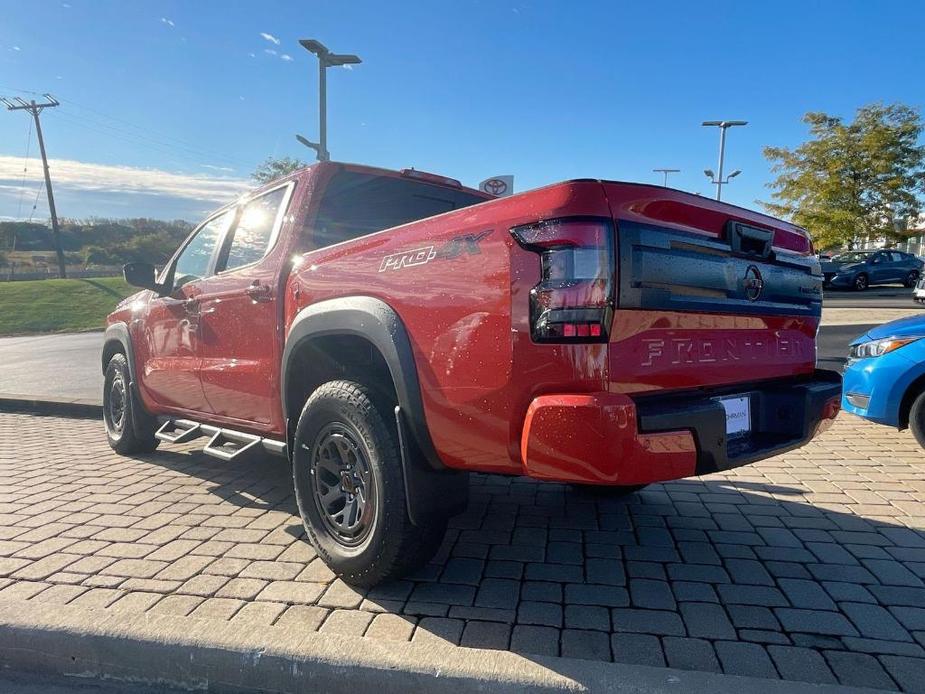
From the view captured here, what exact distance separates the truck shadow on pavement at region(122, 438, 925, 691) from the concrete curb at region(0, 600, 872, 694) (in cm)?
13

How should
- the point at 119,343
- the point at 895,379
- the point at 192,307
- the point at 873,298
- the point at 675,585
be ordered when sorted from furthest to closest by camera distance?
the point at 873,298
the point at 119,343
the point at 895,379
the point at 192,307
the point at 675,585

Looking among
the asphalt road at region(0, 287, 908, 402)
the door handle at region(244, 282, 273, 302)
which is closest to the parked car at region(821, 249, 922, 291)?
the asphalt road at region(0, 287, 908, 402)

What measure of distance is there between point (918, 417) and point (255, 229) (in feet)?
16.2

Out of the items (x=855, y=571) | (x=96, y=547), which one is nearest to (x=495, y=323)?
(x=855, y=571)

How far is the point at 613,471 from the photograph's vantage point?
81.4 inches

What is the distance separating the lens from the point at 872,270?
24.2m

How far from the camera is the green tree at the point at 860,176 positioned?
2859 cm

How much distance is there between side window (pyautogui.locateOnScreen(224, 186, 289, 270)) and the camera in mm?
3652

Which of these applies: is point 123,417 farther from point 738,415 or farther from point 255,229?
point 738,415

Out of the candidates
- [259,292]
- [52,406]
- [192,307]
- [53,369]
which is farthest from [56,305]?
[259,292]

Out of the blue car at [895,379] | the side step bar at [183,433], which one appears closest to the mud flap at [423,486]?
the side step bar at [183,433]

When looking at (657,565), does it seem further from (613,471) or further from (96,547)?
(96,547)

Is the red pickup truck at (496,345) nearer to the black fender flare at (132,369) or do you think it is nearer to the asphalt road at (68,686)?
the asphalt road at (68,686)

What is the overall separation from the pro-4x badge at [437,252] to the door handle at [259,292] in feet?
3.27
